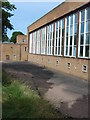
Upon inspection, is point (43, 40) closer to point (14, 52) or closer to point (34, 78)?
point (34, 78)

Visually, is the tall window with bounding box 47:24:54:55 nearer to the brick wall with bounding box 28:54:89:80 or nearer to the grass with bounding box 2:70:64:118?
the brick wall with bounding box 28:54:89:80

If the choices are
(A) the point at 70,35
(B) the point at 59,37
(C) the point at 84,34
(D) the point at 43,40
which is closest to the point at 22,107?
(C) the point at 84,34

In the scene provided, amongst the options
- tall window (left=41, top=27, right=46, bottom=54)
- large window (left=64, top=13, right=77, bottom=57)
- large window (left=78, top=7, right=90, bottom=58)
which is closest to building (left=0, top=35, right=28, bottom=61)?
tall window (left=41, top=27, right=46, bottom=54)

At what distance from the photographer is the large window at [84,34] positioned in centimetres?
1805

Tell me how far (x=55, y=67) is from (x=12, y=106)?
20.7 m

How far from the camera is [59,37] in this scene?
25.6 m

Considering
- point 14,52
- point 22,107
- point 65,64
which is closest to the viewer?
point 22,107

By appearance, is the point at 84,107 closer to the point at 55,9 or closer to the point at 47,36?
the point at 55,9

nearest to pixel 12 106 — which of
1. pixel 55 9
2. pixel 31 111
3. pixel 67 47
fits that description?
pixel 31 111

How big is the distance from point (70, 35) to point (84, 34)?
3.53 metres

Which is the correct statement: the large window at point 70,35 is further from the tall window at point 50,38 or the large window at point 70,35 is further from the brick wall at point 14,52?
the brick wall at point 14,52

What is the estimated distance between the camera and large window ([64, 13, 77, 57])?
20.9m

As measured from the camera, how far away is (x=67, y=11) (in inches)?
891

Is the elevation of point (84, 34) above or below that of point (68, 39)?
above
